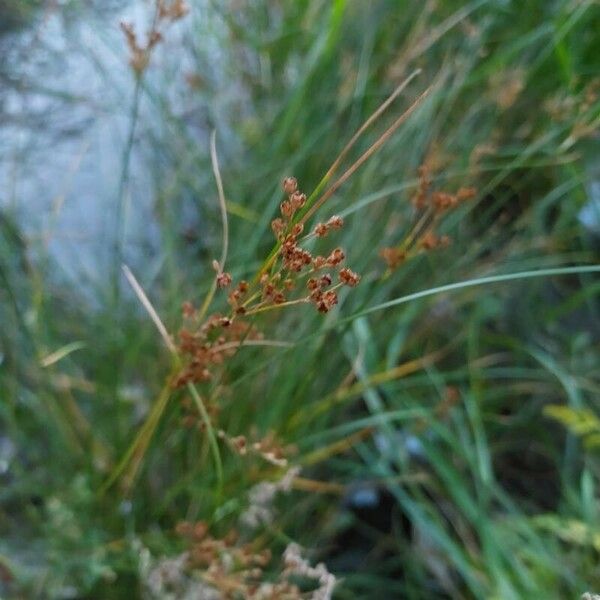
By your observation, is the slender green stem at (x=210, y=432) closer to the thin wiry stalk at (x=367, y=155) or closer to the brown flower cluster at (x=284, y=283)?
the brown flower cluster at (x=284, y=283)

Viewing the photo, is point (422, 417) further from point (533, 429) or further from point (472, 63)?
point (472, 63)

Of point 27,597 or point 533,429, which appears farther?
point 533,429

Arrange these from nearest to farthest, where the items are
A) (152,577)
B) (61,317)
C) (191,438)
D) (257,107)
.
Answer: (152,577) → (191,438) → (61,317) → (257,107)

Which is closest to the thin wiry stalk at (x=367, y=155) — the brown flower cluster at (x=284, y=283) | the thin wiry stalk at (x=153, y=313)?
the brown flower cluster at (x=284, y=283)

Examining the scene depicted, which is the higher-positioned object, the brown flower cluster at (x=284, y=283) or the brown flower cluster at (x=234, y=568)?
the brown flower cluster at (x=284, y=283)

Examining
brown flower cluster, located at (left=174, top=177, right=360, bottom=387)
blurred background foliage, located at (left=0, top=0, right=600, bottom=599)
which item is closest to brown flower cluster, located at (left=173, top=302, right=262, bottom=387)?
brown flower cluster, located at (left=174, top=177, right=360, bottom=387)

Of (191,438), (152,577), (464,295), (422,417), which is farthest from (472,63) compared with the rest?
(152,577)

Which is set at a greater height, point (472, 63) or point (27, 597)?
point (472, 63)

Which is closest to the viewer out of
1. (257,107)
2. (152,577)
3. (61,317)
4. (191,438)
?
(152,577)

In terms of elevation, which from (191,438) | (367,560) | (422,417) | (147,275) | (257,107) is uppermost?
(257,107)
